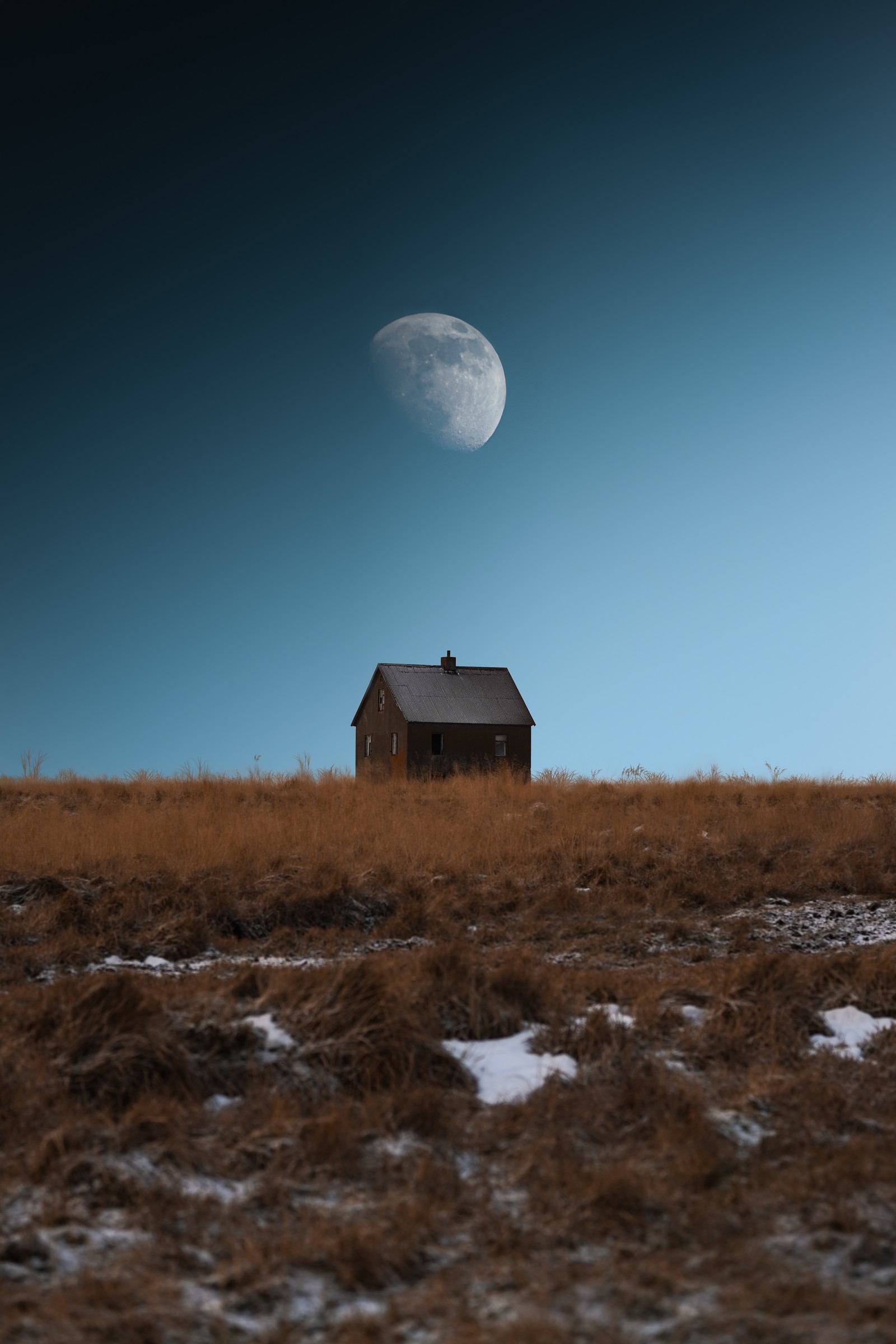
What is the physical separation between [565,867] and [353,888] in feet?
9.76

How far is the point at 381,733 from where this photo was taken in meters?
39.8

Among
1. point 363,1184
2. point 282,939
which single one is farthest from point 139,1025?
point 282,939

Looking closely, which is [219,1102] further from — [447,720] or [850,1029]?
[447,720]

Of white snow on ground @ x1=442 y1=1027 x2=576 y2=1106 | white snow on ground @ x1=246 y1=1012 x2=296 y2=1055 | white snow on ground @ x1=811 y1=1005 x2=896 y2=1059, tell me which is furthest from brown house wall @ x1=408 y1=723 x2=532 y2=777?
white snow on ground @ x1=246 y1=1012 x2=296 y2=1055

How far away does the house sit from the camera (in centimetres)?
3647

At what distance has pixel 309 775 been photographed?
2458cm

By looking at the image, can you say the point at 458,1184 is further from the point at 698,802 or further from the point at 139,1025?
the point at 698,802

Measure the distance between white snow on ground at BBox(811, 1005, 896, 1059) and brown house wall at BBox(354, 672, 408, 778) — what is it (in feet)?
88.5

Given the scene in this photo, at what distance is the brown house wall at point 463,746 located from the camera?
36.2 m

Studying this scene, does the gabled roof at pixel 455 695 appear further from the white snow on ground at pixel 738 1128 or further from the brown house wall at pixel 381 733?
the white snow on ground at pixel 738 1128

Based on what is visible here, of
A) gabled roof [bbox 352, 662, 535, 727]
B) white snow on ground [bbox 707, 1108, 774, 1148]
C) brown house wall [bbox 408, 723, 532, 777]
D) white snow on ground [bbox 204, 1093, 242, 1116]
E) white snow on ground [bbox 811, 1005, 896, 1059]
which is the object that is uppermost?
gabled roof [bbox 352, 662, 535, 727]

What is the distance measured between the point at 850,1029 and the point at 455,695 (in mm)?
31961

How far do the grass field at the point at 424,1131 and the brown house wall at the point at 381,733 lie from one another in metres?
24.6

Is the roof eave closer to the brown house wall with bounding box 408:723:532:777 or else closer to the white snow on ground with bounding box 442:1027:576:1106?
the brown house wall with bounding box 408:723:532:777
